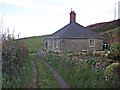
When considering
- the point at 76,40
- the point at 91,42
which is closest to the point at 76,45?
the point at 76,40

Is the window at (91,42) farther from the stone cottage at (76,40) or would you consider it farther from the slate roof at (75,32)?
the slate roof at (75,32)

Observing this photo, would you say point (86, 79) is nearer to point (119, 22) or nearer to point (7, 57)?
point (7, 57)

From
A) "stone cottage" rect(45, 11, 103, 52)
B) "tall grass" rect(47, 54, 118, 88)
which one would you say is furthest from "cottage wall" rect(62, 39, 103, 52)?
"tall grass" rect(47, 54, 118, 88)

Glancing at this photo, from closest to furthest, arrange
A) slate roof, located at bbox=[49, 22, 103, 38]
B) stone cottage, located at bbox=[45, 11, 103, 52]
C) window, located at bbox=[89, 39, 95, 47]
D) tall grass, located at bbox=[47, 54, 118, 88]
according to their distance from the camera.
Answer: tall grass, located at bbox=[47, 54, 118, 88], stone cottage, located at bbox=[45, 11, 103, 52], slate roof, located at bbox=[49, 22, 103, 38], window, located at bbox=[89, 39, 95, 47]

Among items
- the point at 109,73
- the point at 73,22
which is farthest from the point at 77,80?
the point at 73,22

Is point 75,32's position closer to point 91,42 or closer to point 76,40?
point 76,40

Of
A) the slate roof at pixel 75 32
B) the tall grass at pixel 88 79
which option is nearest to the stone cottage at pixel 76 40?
the slate roof at pixel 75 32

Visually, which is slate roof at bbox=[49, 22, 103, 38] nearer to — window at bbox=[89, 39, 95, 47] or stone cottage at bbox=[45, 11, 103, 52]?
stone cottage at bbox=[45, 11, 103, 52]

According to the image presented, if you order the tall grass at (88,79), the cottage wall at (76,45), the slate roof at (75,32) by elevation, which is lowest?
the tall grass at (88,79)

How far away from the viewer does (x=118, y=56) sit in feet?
56.1

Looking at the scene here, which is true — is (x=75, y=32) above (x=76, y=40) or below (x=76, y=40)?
above

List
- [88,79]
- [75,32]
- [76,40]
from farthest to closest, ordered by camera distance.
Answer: [75,32] < [76,40] < [88,79]

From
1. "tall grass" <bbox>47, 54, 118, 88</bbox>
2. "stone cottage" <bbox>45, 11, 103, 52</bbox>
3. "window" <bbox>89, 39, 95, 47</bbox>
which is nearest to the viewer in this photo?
"tall grass" <bbox>47, 54, 118, 88</bbox>

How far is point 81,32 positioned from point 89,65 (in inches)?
994
